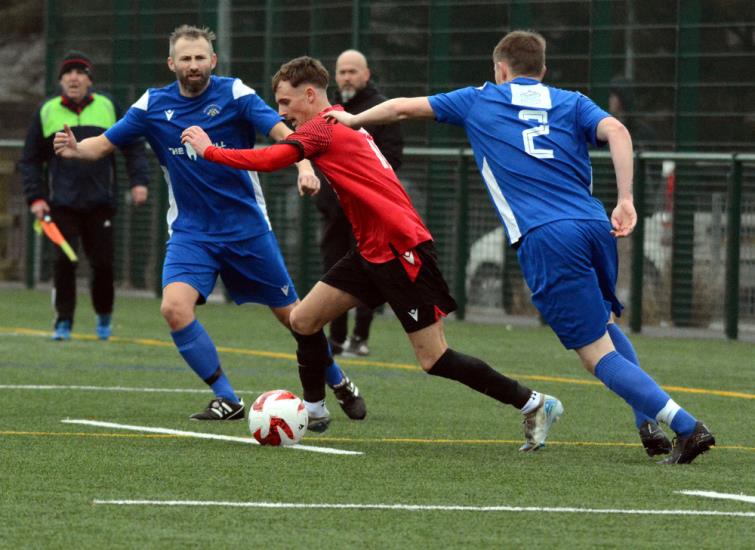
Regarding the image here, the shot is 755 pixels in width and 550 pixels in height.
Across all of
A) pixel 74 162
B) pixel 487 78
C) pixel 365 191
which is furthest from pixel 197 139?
pixel 487 78

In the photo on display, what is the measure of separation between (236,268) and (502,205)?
84.0 inches

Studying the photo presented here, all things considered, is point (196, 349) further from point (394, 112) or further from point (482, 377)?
point (394, 112)

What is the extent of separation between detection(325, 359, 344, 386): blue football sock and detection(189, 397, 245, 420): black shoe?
47cm

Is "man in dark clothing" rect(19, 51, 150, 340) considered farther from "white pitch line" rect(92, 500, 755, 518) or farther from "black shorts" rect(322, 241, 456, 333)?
"white pitch line" rect(92, 500, 755, 518)

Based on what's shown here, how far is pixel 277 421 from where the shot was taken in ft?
29.3

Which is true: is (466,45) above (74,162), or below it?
above

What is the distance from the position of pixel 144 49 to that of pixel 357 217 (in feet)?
50.5

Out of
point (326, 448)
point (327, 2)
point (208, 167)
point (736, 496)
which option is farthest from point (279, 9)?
point (736, 496)

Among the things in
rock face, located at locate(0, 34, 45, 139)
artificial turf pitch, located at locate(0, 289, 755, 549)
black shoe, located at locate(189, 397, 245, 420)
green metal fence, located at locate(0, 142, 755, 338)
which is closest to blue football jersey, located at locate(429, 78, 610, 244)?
artificial turf pitch, located at locate(0, 289, 755, 549)

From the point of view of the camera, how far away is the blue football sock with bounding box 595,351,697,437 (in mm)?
8242

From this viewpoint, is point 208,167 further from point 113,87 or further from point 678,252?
point 113,87

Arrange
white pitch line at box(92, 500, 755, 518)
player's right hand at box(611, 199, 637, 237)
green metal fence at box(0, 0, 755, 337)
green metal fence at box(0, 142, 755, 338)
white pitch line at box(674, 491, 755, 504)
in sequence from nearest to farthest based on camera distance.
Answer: white pitch line at box(92, 500, 755, 518)
white pitch line at box(674, 491, 755, 504)
player's right hand at box(611, 199, 637, 237)
green metal fence at box(0, 142, 755, 338)
green metal fence at box(0, 0, 755, 337)

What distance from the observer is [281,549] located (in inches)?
244

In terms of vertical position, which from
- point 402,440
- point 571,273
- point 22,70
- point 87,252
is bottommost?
point 402,440
